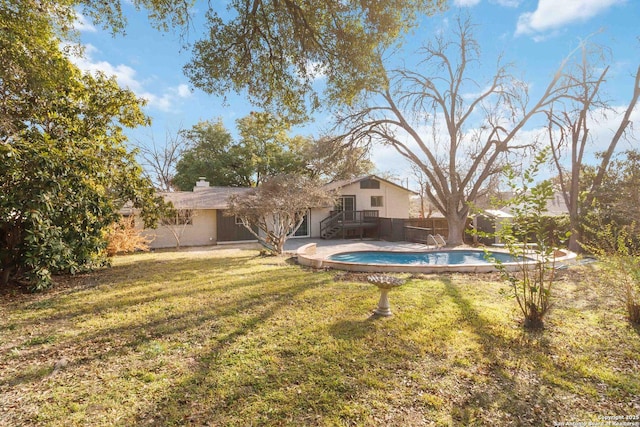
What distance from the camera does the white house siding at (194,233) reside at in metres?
16.2

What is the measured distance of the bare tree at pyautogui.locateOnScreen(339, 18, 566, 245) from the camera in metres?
14.8

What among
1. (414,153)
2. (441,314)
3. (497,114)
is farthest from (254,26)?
(497,114)

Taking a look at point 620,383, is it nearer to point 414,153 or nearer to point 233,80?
point 233,80

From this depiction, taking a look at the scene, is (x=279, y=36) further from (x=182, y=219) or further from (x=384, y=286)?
(x=182, y=219)

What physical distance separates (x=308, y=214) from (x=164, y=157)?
1673 centimetres

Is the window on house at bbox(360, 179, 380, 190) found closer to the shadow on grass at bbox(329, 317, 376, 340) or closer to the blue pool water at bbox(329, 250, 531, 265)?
the blue pool water at bbox(329, 250, 531, 265)

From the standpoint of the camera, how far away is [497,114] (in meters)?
15.2

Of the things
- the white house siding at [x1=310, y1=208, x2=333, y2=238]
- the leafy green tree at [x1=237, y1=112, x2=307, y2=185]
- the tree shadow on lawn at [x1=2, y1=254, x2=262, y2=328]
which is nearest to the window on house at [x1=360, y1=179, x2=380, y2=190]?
the white house siding at [x1=310, y1=208, x2=333, y2=238]

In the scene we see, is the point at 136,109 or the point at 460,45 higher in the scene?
the point at 460,45

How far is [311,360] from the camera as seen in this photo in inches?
144

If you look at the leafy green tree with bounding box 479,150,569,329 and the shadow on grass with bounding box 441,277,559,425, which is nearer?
the shadow on grass with bounding box 441,277,559,425

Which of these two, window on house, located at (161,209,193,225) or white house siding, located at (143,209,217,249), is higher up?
window on house, located at (161,209,193,225)

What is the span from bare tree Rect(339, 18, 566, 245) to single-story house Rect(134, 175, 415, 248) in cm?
455

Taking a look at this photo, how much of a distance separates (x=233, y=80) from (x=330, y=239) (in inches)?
506
